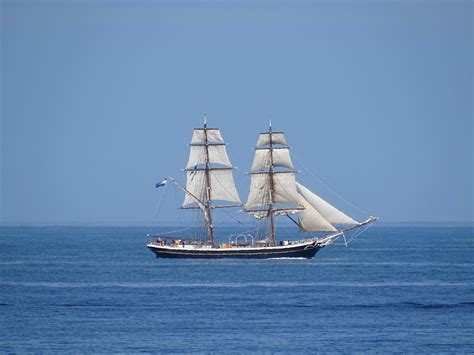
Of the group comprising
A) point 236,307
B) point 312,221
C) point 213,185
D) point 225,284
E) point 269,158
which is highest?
point 269,158

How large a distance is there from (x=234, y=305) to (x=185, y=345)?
60.6 ft

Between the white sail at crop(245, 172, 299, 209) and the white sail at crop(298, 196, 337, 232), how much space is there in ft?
5.55

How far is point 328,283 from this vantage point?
100m

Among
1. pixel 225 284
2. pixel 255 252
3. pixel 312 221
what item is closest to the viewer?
pixel 225 284

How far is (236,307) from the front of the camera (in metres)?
80.2

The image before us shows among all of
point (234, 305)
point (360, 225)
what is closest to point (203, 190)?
point (360, 225)

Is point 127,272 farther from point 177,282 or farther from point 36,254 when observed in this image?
point 36,254

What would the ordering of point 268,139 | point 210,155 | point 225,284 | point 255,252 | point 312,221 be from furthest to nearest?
point 210,155 → point 268,139 → point 312,221 → point 255,252 → point 225,284

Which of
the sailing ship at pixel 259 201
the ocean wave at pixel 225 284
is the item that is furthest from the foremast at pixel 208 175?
the ocean wave at pixel 225 284

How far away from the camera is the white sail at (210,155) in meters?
140

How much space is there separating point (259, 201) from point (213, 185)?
572cm

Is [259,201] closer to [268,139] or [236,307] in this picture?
[268,139]

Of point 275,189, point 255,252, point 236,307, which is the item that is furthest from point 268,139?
point 236,307

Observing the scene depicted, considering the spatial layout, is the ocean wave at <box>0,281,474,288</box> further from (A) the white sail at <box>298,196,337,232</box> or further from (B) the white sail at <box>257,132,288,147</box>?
(B) the white sail at <box>257,132,288,147</box>
